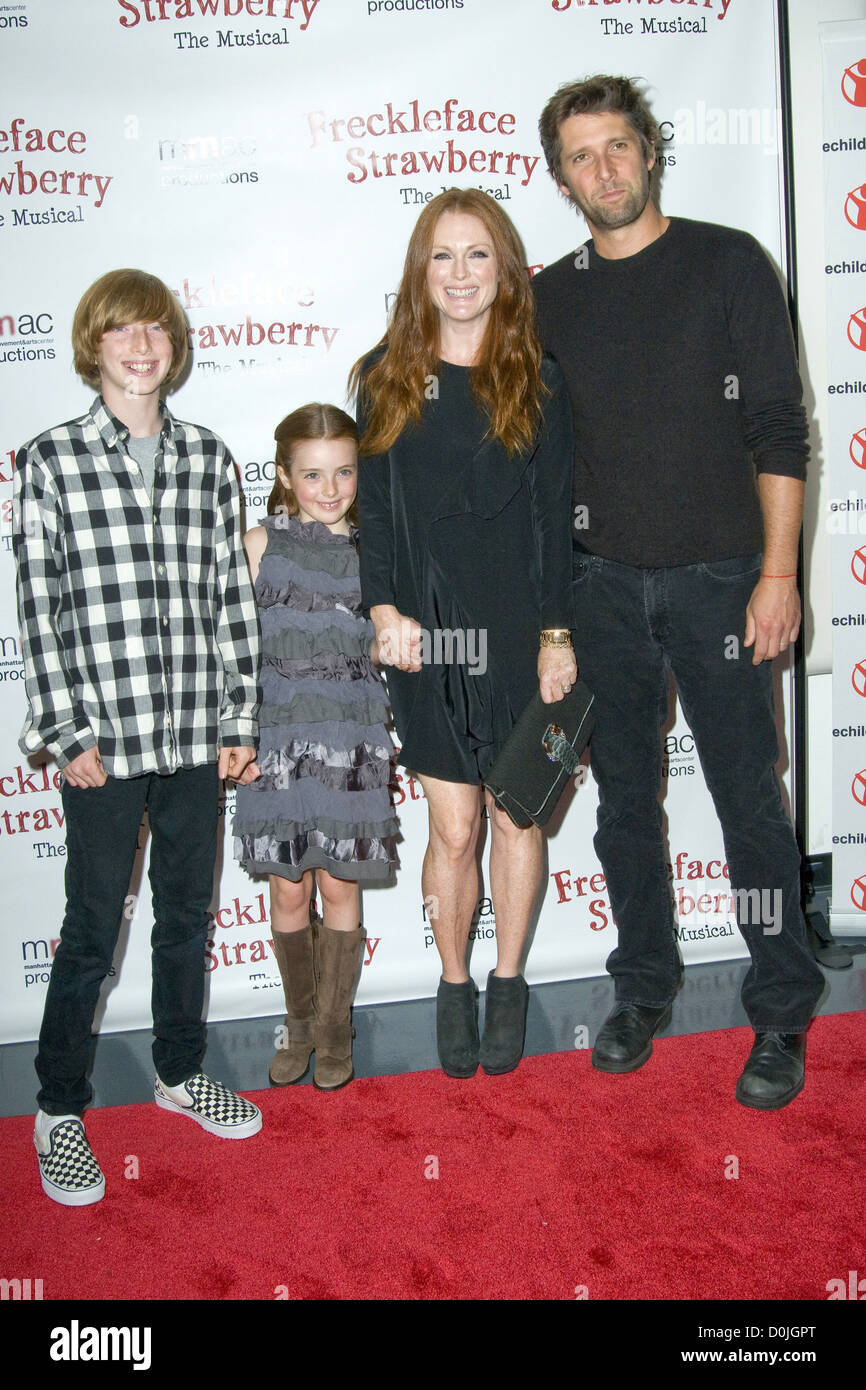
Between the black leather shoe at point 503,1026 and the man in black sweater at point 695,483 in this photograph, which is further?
the black leather shoe at point 503,1026

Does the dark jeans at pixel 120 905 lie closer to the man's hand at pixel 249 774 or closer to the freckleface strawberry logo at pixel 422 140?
the man's hand at pixel 249 774

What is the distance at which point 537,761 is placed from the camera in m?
2.54

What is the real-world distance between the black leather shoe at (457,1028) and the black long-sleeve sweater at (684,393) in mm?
1143

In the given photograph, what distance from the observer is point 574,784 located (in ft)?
11.1

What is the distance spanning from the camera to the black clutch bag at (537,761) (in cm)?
252

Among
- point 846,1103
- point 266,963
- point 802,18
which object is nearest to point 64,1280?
point 266,963

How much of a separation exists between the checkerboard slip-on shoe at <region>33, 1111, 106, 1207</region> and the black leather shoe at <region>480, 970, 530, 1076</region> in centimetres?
95

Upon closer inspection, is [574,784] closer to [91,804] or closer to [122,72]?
[91,804]

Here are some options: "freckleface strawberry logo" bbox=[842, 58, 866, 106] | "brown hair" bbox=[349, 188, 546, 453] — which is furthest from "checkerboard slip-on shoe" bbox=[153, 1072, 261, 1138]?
"freckleface strawberry logo" bbox=[842, 58, 866, 106]

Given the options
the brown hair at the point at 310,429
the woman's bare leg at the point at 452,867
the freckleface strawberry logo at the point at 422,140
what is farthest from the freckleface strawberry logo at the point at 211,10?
the woman's bare leg at the point at 452,867

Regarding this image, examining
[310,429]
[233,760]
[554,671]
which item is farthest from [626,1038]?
[310,429]

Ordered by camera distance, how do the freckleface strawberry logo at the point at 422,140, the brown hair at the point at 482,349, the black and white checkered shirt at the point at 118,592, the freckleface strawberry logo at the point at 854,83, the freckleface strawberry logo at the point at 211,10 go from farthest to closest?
the freckleface strawberry logo at the point at 854,83, the freckleface strawberry logo at the point at 422,140, the freckleface strawberry logo at the point at 211,10, the brown hair at the point at 482,349, the black and white checkered shirt at the point at 118,592

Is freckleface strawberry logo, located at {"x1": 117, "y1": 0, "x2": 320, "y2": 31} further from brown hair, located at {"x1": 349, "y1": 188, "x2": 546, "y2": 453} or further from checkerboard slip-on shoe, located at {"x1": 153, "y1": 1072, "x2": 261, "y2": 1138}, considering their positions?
checkerboard slip-on shoe, located at {"x1": 153, "y1": 1072, "x2": 261, "y2": 1138}
